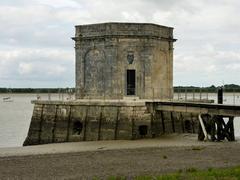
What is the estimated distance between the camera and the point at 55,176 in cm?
1588

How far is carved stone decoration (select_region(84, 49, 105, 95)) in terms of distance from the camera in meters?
31.0

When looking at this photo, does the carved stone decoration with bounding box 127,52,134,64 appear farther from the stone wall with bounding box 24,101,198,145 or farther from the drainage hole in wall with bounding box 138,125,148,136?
the drainage hole in wall with bounding box 138,125,148,136

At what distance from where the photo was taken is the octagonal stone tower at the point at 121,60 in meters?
30.5

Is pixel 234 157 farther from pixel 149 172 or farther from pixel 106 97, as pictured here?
pixel 106 97

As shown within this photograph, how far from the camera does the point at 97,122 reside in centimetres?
2814

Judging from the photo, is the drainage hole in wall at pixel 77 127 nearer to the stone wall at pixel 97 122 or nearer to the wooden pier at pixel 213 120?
the stone wall at pixel 97 122

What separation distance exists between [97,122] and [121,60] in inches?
180

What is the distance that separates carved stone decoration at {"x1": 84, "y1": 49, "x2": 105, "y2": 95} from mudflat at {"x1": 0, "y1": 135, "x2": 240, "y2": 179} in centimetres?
669

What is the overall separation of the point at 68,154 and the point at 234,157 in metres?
7.08

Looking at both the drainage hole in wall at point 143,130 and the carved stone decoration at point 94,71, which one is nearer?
the drainage hole in wall at point 143,130

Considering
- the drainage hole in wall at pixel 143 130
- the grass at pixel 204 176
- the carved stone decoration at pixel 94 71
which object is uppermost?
the carved stone decoration at pixel 94 71

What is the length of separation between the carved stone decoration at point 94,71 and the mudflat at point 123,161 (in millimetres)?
6688

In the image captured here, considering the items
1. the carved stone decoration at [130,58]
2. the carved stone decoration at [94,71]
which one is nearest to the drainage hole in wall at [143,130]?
the carved stone decoration at [94,71]

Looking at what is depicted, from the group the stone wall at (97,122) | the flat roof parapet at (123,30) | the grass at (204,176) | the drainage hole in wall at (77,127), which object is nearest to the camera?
the grass at (204,176)
